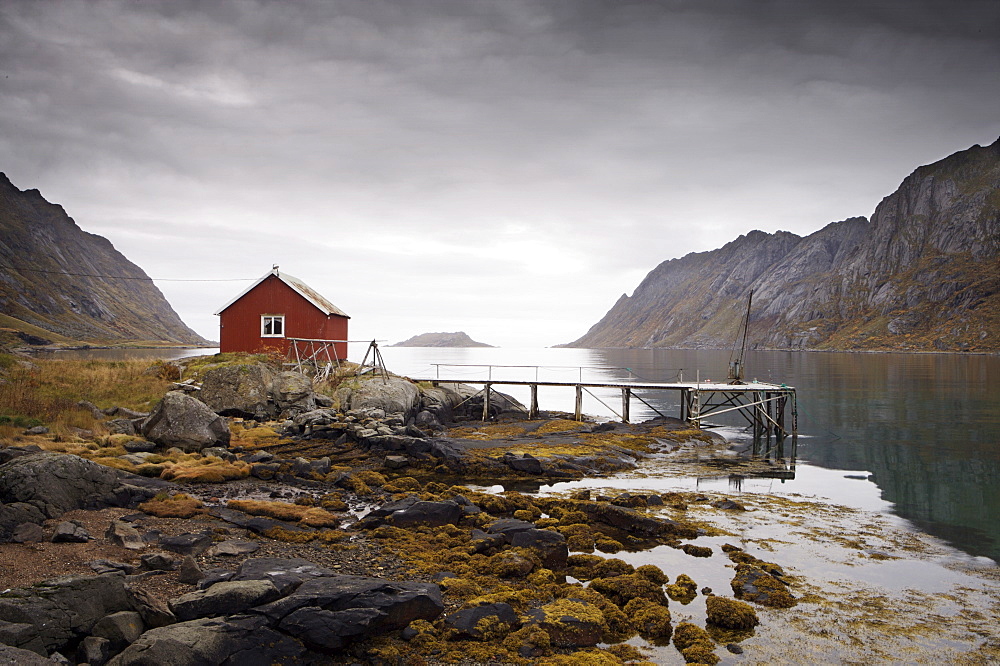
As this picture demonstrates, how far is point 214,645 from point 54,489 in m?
8.32

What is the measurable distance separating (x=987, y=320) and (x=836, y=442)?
568 ft

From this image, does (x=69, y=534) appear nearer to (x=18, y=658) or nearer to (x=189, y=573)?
(x=189, y=573)

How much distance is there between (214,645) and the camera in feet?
25.9

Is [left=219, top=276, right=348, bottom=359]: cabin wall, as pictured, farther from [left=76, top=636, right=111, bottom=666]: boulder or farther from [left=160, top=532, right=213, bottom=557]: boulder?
[left=76, top=636, right=111, bottom=666]: boulder

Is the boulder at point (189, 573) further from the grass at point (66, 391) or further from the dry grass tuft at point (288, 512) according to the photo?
the grass at point (66, 391)

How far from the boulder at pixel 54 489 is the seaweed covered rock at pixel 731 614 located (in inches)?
543

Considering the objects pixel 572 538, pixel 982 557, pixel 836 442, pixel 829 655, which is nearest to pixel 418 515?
pixel 572 538

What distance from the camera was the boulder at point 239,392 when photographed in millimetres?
31047

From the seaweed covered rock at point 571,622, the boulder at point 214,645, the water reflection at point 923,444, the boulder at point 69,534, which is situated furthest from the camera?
the water reflection at point 923,444

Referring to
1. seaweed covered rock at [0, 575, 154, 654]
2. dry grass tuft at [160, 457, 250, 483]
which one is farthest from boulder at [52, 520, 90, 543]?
dry grass tuft at [160, 457, 250, 483]

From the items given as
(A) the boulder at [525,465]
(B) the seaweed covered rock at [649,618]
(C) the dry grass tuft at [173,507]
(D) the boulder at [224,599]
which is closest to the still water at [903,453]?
(A) the boulder at [525,465]

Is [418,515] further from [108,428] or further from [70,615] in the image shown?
[108,428]

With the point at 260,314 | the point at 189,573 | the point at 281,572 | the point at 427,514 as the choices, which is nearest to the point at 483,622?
the point at 281,572

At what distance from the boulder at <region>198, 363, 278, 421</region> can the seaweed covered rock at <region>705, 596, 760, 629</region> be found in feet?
87.3
